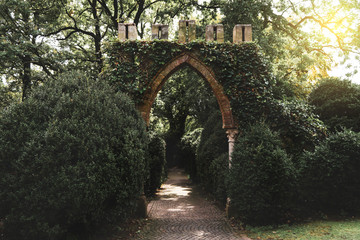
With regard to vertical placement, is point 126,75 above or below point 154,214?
above

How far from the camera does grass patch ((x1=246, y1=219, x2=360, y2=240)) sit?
17.3 ft

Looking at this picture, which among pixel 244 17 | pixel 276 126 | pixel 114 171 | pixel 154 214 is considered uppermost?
pixel 244 17

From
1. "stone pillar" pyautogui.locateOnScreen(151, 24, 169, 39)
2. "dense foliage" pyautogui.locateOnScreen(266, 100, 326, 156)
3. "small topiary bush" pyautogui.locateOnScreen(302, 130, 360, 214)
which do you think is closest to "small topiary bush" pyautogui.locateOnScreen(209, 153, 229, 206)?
"dense foliage" pyautogui.locateOnScreen(266, 100, 326, 156)

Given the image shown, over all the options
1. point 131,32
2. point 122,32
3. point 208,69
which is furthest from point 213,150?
point 122,32

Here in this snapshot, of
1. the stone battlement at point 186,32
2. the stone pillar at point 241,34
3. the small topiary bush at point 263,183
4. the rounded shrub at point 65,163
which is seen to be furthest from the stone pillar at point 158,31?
the small topiary bush at point 263,183

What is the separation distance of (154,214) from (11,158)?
503cm

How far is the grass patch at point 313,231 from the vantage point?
17.3ft

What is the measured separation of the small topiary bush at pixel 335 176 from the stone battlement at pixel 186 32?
4.08 meters

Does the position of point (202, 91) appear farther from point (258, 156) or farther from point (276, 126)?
point (258, 156)

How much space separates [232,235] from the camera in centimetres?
607

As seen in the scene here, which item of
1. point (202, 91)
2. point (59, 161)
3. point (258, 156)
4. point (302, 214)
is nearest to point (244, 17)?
point (202, 91)

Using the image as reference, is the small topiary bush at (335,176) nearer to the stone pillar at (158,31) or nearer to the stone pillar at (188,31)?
the stone pillar at (188,31)

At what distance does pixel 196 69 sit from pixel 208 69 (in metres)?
0.38

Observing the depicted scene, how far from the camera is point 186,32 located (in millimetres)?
8148
